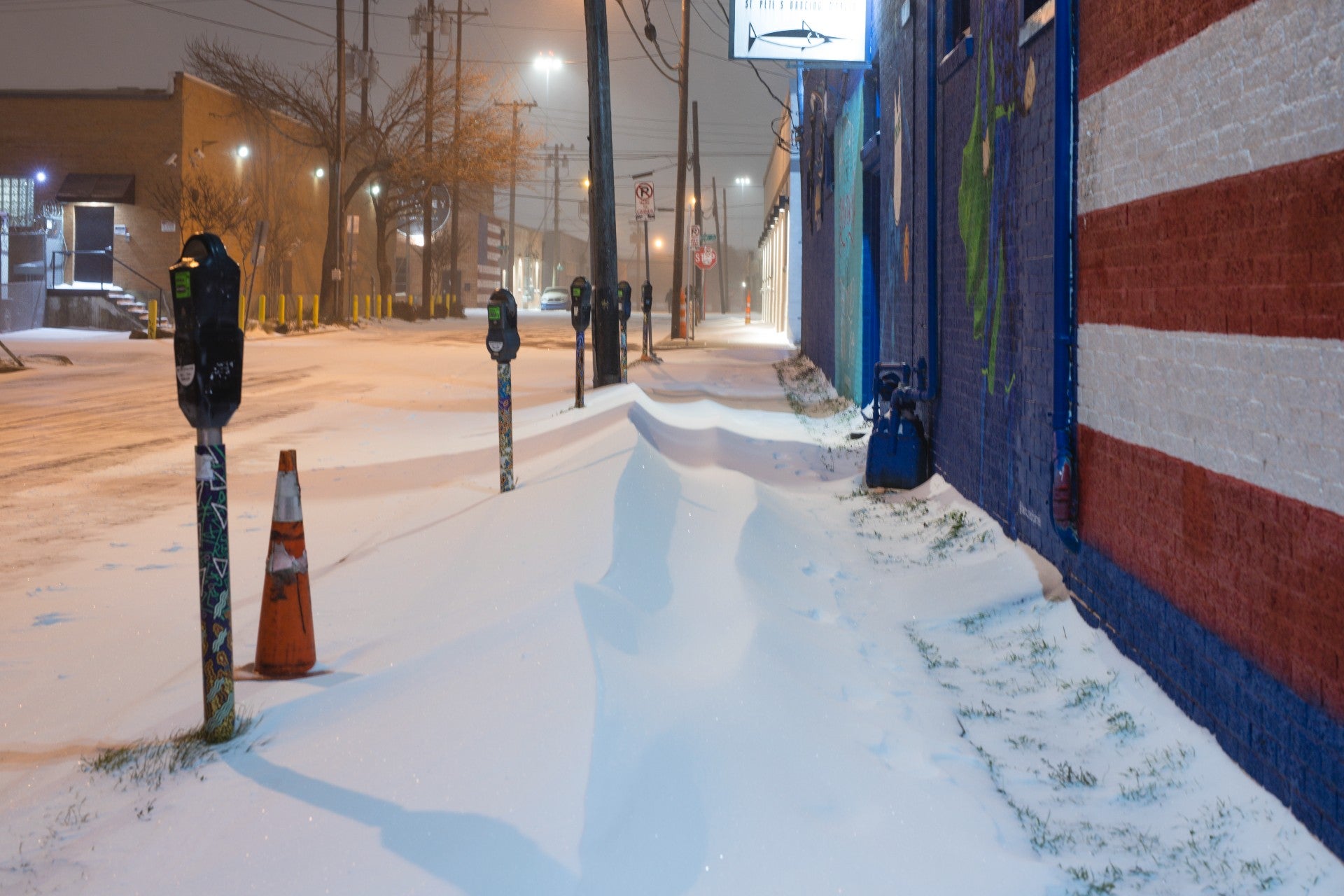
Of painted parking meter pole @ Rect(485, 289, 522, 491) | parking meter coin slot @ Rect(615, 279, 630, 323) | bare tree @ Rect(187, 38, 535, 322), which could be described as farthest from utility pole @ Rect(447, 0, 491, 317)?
painted parking meter pole @ Rect(485, 289, 522, 491)

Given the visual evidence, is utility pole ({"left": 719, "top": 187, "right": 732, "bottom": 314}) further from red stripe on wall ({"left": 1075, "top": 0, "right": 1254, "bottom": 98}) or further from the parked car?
red stripe on wall ({"left": 1075, "top": 0, "right": 1254, "bottom": 98})

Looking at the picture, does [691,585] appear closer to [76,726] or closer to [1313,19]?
[76,726]

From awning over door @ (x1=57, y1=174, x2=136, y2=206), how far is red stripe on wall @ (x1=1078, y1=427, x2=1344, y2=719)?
39184mm

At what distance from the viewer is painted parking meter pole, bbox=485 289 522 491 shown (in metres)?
7.77

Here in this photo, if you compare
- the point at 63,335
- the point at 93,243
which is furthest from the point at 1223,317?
the point at 93,243

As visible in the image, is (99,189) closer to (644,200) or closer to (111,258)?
(111,258)

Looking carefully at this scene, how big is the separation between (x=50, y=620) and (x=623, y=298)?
1263 centimetres

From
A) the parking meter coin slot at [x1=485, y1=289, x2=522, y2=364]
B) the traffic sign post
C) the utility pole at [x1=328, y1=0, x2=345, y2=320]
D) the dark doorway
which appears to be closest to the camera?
the parking meter coin slot at [x1=485, y1=289, x2=522, y2=364]

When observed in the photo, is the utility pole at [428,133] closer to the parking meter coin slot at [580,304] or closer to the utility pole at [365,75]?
the utility pole at [365,75]

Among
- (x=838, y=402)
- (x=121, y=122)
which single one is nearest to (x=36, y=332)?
(x=121, y=122)

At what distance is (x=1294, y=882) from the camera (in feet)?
9.93

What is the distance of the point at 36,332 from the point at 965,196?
30.1 metres

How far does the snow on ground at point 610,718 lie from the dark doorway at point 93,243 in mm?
34079

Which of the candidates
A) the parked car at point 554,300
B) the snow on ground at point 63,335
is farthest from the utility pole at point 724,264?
the snow on ground at point 63,335
